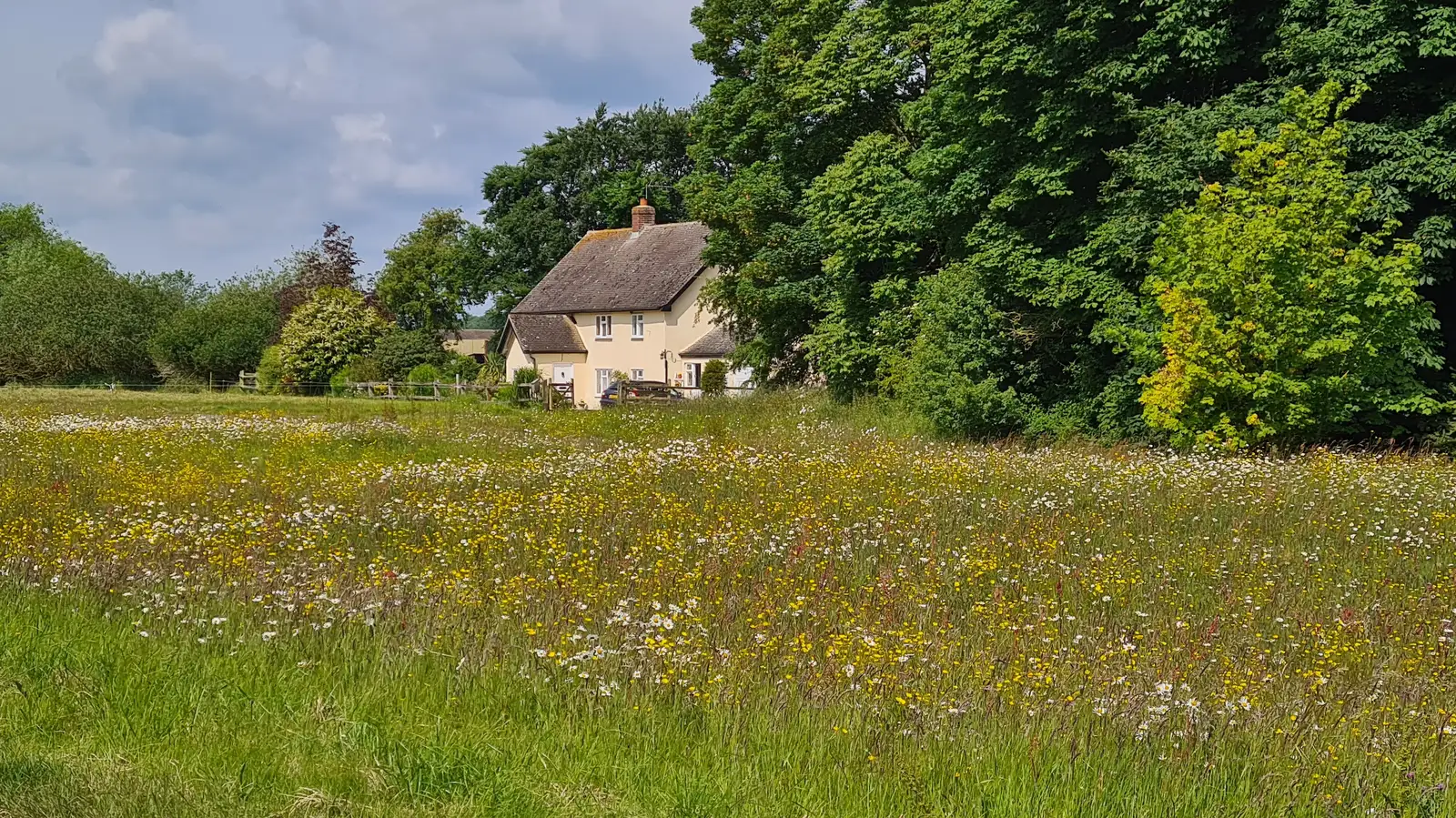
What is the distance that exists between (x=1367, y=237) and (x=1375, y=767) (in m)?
14.5

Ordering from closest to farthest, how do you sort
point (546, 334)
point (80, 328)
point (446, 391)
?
1. point (446, 391)
2. point (546, 334)
3. point (80, 328)

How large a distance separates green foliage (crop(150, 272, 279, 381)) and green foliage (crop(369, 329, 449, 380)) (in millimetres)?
11226

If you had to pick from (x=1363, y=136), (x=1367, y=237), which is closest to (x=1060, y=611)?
(x=1367, y=237)

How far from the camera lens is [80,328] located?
61875 millimetres

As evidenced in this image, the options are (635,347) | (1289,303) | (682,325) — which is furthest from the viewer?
(635,347)

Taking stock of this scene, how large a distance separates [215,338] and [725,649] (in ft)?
207

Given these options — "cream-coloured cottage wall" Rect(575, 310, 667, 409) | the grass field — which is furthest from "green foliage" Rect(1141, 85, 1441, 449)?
"cream-coloured cottage wall" Rect(575, 310, 667, 409)

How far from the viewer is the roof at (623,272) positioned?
52.5m

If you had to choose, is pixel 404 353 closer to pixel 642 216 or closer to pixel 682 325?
pixel 682 325

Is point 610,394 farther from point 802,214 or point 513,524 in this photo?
point 513,524

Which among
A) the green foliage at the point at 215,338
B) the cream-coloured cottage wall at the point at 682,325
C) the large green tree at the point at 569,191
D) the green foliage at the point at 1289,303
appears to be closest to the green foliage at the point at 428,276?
the large green tree at the point at 569,191

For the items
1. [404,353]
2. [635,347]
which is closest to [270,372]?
[404,353]

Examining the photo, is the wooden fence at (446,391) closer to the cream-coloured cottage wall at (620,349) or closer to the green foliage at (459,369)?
the green foliage at (459,369)

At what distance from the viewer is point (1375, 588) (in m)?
8.55
